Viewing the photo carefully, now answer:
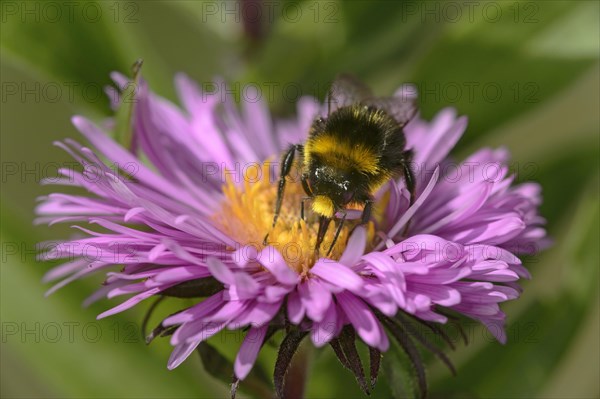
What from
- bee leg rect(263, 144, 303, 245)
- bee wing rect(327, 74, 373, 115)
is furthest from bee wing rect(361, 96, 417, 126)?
bee leg rect(263, 144, 303, 245)

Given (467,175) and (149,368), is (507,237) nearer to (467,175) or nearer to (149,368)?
(467,175)

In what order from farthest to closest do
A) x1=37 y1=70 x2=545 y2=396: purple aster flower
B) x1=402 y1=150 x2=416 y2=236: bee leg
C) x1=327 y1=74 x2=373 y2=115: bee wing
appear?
x1=327 y1=74 x2=373 y2=115: bee wing
x1=402 y1=150 x2=416 y2=236: bee leg
x1=37 y1=70 x2=545 y2=396: purple aster flower

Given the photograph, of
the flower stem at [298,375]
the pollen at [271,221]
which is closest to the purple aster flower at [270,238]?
the pollen at [271,221]

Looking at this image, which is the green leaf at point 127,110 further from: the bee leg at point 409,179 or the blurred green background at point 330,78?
the bee leg at point 409,179

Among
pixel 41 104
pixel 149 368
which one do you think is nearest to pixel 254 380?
pixel 149 368

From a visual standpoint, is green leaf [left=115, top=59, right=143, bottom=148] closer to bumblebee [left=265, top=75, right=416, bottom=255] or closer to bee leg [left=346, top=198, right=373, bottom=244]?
bumblebee [left=265, top=75, right=416, bottom=255]
